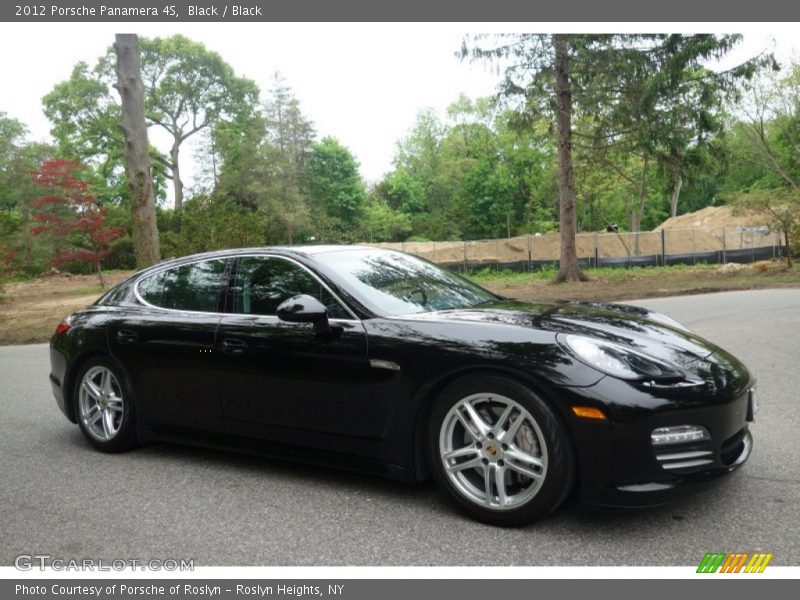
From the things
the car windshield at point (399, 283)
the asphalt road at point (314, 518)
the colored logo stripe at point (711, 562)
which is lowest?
the colored logo stripe at point (711, 562)

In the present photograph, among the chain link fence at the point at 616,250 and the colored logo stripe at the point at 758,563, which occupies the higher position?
the chain link fence at the point at 616,250

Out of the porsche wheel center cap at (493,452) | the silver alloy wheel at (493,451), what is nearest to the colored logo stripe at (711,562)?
the silver alloy wheel at (493,451)

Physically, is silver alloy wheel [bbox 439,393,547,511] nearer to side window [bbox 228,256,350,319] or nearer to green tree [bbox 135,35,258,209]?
side window [bbox 228,256,350,319]

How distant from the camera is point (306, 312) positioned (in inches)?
151

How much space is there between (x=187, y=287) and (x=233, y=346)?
83cm

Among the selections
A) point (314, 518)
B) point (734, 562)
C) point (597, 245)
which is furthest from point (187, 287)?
point (597, 245)

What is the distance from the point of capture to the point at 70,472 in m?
4.66

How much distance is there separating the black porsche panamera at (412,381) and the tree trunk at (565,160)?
1893 cm

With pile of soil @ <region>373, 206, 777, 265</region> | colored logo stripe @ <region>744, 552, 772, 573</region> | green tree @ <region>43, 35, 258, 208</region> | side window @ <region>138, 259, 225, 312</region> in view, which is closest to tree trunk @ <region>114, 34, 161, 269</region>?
side window @ <region>138, 259, 225, 312</region>

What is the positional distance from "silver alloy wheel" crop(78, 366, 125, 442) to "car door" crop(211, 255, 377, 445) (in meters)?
1.19

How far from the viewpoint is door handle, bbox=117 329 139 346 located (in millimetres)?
4883

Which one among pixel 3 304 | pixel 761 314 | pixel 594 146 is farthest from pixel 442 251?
pixel 761 314

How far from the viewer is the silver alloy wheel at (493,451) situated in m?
3.35

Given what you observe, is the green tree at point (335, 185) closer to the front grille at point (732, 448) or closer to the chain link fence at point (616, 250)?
the chain link fence at point (616, 250)
